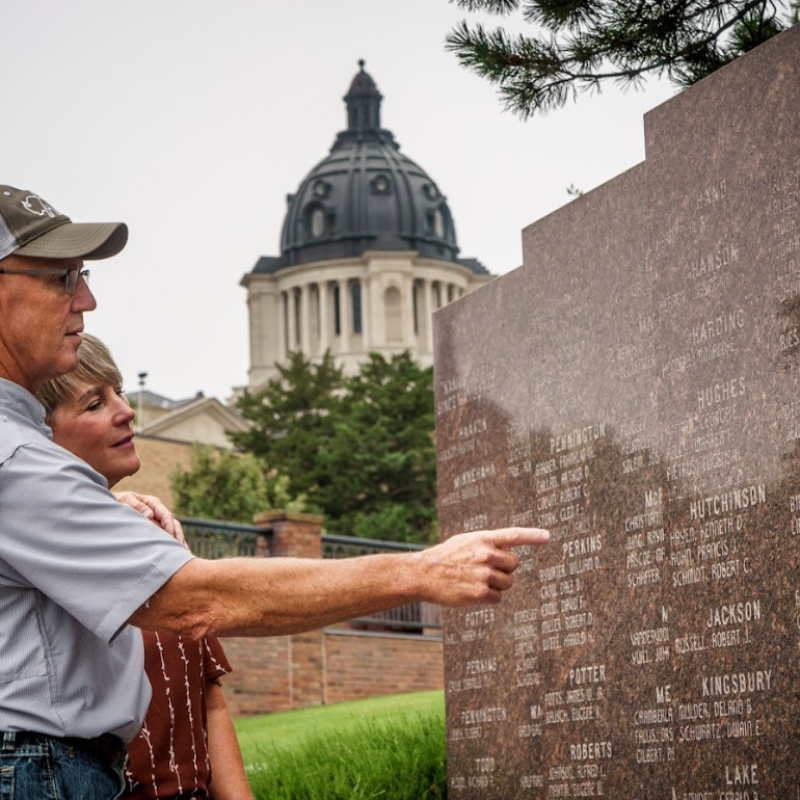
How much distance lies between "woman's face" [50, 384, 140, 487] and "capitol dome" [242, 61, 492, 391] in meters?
87.5

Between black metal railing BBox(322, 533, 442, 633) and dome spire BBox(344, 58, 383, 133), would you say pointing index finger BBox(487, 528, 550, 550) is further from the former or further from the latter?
dome spire BBox(344, 58, 383, 133)

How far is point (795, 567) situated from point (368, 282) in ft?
290

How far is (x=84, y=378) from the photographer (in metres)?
3.62

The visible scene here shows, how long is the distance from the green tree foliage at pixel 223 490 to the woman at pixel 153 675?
3349cm

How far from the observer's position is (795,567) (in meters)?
5.48

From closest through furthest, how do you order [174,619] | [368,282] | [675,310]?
[174,619] → [675,310] → [368,282]

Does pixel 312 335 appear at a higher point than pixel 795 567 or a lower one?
higher

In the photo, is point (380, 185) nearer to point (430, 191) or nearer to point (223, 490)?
point (430, 191)

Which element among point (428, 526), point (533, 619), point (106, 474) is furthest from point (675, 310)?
point (428, 526)

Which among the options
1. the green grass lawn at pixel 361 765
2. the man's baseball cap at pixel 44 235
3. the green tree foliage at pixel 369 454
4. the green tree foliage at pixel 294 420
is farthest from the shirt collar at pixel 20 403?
the green tree foliage at pixel 294 420

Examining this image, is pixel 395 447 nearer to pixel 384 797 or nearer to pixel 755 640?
pixel 384 797

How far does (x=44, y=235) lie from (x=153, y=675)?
4.26 feet

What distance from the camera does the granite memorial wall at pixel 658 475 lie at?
18.7 feet

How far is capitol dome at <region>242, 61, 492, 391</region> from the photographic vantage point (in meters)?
93.0
